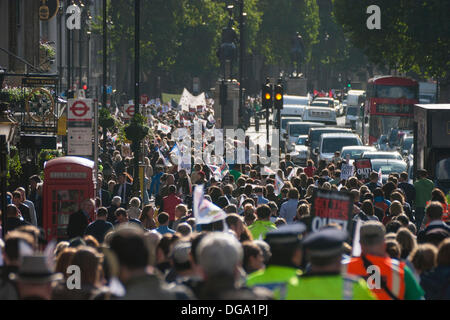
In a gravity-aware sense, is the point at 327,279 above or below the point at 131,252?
below

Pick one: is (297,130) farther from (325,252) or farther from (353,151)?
(325,252)

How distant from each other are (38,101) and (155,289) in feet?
71.1

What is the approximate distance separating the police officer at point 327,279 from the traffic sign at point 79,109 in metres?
16.0

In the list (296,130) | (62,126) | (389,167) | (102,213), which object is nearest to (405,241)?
(102,213)

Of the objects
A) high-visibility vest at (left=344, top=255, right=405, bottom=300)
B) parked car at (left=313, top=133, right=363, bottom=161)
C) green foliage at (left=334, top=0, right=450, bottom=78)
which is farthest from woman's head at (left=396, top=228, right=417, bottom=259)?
green foliage at (left=334, top=0, right=450, bottom=78)

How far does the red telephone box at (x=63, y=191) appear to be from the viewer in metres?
17.4

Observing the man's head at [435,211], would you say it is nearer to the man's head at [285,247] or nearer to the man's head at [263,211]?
the man's head at [263,211]

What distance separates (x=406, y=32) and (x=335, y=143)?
972 centimetres

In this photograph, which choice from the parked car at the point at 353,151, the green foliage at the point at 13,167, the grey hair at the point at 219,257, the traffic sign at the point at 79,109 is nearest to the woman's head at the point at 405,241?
the grey hair at the point at 219,257

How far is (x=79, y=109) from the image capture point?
2238 centimetres

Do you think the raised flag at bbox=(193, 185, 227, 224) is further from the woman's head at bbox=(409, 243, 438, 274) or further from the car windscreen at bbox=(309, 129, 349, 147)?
the car windscreen at bbox=(309, 129, 349, 147)
